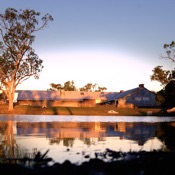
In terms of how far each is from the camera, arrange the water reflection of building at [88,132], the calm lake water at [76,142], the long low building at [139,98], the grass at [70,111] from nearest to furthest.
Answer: the calm lake water at [76,142]
the water reflection of building at [88,132]
the grass at [70,111]
the long low building at [139,98]

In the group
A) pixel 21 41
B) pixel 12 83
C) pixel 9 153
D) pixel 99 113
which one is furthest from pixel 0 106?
pixel 9 153

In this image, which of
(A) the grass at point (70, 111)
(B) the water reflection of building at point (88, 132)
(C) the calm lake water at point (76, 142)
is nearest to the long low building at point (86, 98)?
(A) the grass at point (70, 111)

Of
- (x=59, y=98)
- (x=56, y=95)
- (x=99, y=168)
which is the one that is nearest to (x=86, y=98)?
(x=59, y=98)

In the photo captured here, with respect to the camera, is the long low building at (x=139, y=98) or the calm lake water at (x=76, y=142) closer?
the calm lake water at (x=76, y=142)

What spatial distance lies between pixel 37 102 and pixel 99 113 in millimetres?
35971

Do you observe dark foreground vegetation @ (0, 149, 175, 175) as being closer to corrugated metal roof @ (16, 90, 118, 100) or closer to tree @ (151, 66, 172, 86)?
tree @ (151, 66, 172, 86)

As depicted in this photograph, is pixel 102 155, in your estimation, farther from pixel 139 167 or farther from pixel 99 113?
pixel 99 113

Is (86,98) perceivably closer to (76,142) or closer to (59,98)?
(59,98)

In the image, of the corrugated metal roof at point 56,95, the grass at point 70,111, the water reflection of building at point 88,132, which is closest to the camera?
the water reflection of building at point 88,132

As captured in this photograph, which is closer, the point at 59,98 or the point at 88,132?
the point at 88,132

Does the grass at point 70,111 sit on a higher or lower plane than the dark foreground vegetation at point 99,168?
higher

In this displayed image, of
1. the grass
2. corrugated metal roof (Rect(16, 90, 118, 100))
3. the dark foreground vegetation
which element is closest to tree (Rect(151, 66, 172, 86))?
the grass

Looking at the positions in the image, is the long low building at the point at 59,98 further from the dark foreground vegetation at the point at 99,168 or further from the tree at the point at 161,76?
the dark foreground vegetation at the point at 99,168

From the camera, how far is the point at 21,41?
67312 mm
